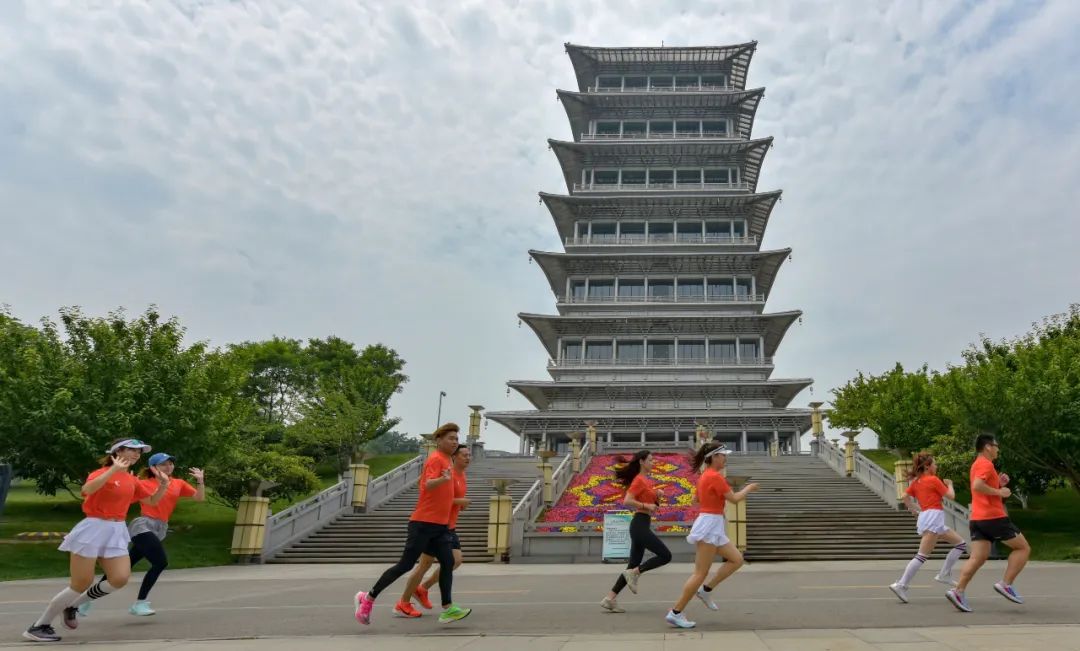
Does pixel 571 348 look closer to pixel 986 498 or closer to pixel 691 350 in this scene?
pixel 691 350

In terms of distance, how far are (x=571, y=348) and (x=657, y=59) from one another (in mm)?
22816

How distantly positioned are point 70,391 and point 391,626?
13.7 m

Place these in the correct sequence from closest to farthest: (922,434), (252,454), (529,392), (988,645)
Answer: (988,645)
(252,454)
(922,434)
(529,392)

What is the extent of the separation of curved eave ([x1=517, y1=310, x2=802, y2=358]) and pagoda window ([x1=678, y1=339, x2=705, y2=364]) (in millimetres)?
501

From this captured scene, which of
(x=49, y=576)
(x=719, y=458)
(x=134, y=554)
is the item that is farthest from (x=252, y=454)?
(x=719, y=458)

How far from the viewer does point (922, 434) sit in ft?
110

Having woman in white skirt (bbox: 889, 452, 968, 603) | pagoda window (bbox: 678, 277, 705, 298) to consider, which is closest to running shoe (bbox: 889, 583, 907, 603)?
woman in white skirt (bbox: 889, 452, 968, 603)

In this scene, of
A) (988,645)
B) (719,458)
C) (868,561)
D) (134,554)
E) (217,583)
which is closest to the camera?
(988,645)

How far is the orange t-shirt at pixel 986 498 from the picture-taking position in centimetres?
709

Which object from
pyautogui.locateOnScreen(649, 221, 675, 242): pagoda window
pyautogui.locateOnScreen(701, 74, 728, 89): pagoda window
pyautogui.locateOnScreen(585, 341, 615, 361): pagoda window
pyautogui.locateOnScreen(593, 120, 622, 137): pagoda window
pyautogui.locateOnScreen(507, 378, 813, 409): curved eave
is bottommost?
pyautogui.locateOnScreen(507, 378, 813, 409): curved eave

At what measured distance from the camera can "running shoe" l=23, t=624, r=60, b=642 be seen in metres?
5.73

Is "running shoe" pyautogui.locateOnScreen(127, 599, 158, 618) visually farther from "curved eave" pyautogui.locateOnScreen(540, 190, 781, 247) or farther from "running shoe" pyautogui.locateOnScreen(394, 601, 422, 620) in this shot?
"curved eave" pyautogui.locateOnScreen(540, 190, 781, 247)

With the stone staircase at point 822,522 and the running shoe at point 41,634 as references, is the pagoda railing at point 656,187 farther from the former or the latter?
the running shoe at point 41,634

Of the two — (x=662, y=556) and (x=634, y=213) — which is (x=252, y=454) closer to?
(x=662, y=556)
